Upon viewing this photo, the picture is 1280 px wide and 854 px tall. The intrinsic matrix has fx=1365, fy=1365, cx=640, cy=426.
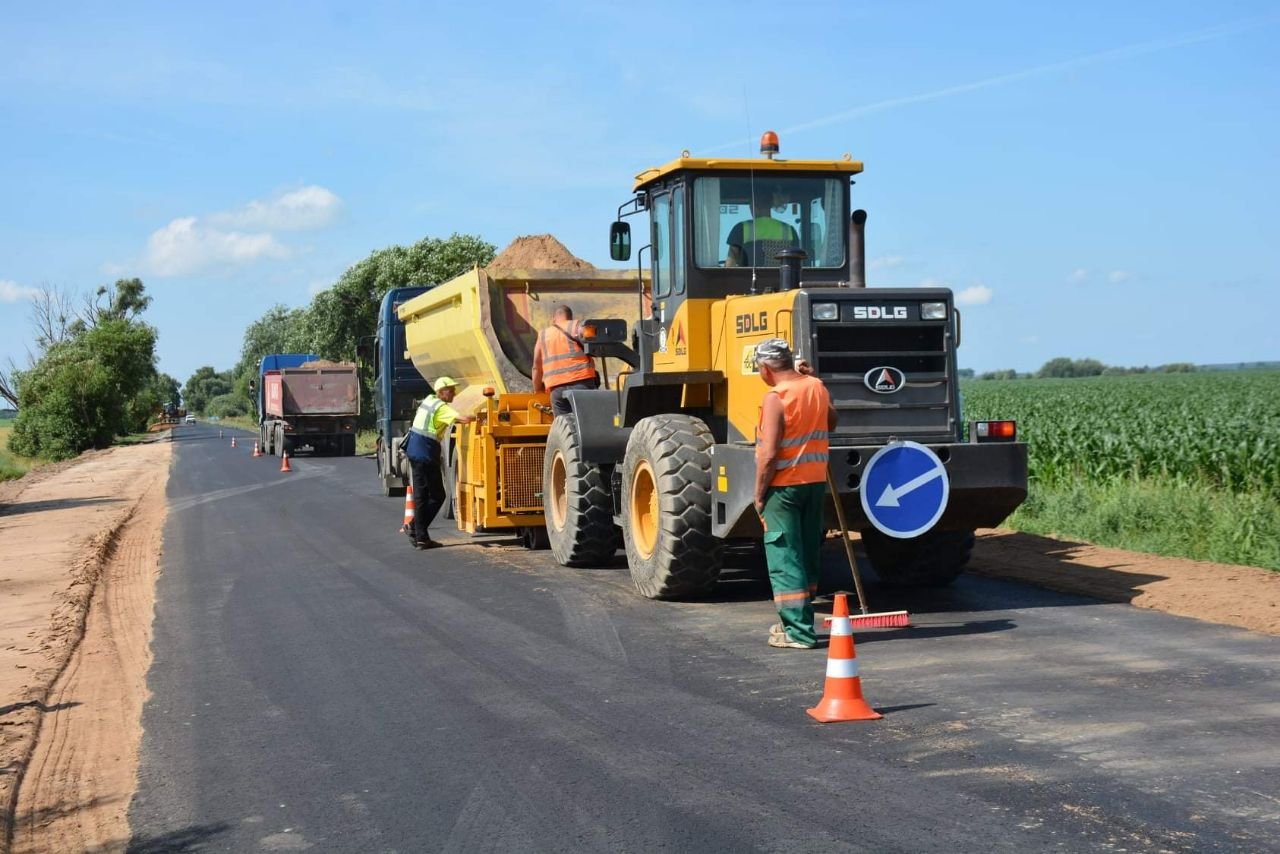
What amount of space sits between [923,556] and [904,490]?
1764 millimetres

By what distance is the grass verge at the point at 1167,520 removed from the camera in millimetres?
12250

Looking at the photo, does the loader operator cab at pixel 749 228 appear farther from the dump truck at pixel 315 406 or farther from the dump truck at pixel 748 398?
the dump truck at pixel 315 406

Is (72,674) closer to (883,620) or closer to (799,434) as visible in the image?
(799,434)

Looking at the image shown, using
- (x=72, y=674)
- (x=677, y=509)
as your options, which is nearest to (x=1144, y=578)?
(x=677, y=509)

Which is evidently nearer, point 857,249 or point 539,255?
point 857,249

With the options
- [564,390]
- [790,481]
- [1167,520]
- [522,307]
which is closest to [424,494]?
[522,307]

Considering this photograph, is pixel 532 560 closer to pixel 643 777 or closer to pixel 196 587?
pixel 196 587

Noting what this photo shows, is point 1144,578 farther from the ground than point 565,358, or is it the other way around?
point 565,358

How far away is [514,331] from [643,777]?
9833 millimetres

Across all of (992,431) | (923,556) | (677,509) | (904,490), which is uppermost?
(992,431)

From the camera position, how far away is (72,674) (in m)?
8.41

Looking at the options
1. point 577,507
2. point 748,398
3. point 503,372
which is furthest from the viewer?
point 503,372

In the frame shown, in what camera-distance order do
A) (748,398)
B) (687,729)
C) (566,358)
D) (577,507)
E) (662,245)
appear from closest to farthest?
(687,729), (748,398), (662,245), (577,507), (566,358)

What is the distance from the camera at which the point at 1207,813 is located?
16.4 feet
